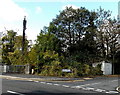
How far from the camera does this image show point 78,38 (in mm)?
37406

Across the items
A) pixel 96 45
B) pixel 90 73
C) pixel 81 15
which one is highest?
pixel 81 15

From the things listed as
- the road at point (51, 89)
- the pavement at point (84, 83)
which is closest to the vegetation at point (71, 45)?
the pavement at point (84, 83)

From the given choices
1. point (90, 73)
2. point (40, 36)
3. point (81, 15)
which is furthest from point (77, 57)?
point (81, 15)

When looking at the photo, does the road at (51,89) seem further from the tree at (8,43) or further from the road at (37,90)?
the tree at (8,43)

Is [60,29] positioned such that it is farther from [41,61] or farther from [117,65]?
[117,65]

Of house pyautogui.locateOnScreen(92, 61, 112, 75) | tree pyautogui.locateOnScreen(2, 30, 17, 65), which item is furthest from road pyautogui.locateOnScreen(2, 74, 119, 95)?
tree pyautogui.locateOnScreen(2, 30, 17, 65)

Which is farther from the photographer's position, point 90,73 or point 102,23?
point 102,23

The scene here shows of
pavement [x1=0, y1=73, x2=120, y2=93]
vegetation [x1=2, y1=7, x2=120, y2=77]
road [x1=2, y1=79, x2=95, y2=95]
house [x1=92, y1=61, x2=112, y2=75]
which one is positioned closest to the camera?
road [x1=2, y1=79, x2=95, y2=95]

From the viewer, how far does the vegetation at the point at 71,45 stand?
2777 cm

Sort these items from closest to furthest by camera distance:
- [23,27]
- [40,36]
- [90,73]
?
[90,73] → [40,36] → [23,27]

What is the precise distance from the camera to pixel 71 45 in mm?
36375

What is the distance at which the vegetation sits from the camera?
91.1 ft

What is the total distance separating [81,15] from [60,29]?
506 cm

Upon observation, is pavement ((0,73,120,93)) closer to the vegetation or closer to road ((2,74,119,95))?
road ((2,74,119,95))
